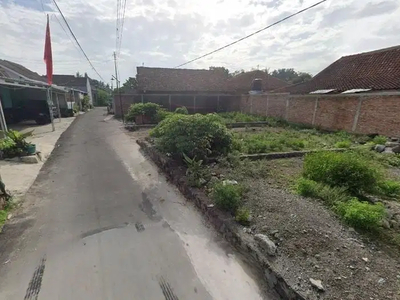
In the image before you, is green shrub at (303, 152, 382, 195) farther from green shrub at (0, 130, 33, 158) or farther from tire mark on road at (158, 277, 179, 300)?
green shrub at (0, 130, 33, 158)

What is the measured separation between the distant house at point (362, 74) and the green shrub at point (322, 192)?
948cm

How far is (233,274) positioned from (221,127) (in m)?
4.45

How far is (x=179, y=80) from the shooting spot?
2339 centimetres

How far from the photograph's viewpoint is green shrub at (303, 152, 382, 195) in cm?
429

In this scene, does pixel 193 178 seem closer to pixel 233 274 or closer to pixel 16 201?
pixel 233 274

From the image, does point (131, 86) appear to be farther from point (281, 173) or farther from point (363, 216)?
point (363, 216)

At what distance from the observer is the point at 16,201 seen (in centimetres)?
452

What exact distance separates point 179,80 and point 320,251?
2278 centimetres

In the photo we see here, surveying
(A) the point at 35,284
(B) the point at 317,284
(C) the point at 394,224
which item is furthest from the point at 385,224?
(A) the point at 35,284

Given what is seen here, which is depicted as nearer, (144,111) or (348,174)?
(348,174)

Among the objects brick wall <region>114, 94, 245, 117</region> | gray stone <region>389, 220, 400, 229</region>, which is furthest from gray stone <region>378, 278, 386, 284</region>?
brick wall <region>114, 94, 245, 117</region>

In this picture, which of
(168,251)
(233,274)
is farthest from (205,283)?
(168,251)

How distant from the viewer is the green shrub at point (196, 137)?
601 cm

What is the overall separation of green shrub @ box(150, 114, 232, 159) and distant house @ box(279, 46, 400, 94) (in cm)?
952
